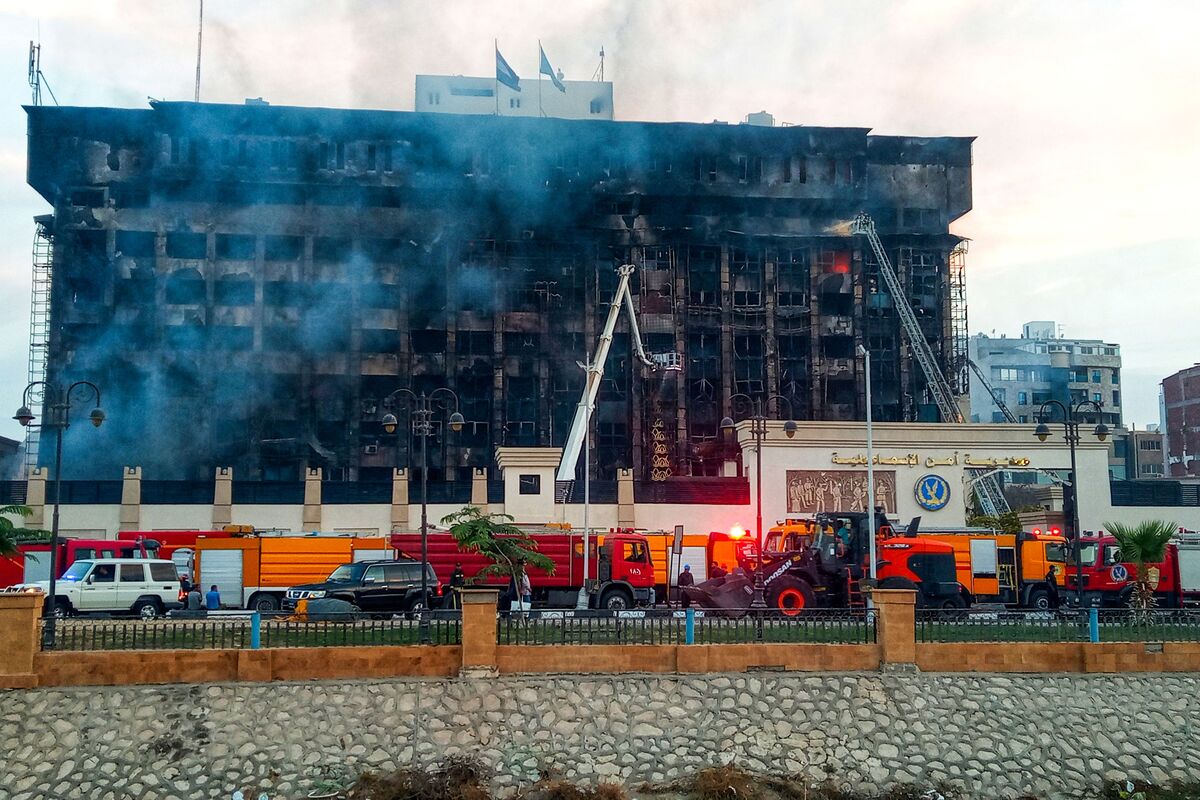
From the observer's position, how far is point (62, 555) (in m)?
40.7

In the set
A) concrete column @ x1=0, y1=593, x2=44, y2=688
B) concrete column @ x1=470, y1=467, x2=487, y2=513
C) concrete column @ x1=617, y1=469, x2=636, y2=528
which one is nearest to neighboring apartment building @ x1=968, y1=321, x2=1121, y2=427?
concrete column @ x1=617, y1=469, x2=636, y2=528

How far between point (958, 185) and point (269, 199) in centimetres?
4575

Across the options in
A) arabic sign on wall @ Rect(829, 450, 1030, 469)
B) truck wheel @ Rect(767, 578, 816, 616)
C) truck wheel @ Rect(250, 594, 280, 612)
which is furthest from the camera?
arabic sign on wall @ Rect(829, 450, 1030, 469)

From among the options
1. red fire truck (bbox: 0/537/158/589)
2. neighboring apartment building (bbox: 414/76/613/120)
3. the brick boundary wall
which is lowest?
the brick boundary wall

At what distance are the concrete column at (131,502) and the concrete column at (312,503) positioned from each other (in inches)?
296

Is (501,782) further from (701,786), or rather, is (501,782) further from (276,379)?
(276,379)

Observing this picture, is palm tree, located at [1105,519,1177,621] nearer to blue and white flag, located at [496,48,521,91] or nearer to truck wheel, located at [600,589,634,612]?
truck wheel, located at [600,589,634,612]

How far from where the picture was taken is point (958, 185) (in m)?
78.0

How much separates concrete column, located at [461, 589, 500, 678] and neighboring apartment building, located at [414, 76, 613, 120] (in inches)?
2391

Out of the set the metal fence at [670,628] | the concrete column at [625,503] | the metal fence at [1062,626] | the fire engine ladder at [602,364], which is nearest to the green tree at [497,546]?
the metal fence at [670,628]


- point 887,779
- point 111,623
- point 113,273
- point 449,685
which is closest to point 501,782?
point 449,685

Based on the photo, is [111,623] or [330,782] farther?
[111,623]

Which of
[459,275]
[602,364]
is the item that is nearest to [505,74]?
[459,275]

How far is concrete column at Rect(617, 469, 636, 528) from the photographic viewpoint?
5356cm
